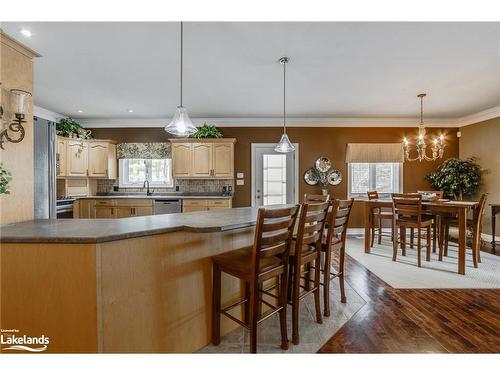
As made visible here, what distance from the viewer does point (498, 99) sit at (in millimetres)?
4367

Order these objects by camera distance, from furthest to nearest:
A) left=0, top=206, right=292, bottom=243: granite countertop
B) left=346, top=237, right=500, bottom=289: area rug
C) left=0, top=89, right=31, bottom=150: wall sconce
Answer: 1. left=346, top=237, right=500, bottom=289: area rug
2. left=0, top=89, right=31, bottom=150: wall sconce
3. left=0, top=206, right=292, bottom=243: granite countertop

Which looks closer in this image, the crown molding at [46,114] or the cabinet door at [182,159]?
the crown molding at [46,114]

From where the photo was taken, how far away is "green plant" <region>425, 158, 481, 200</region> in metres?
5.21

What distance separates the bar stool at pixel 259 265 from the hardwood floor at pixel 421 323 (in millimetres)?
547

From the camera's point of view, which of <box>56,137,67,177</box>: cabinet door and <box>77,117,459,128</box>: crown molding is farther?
<box>77,117,459,128</box>: crown molding

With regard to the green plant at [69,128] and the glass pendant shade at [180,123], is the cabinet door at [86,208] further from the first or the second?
the glass pendant shade at [180,123]

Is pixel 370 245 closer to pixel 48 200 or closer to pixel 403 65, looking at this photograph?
pixel 403 65

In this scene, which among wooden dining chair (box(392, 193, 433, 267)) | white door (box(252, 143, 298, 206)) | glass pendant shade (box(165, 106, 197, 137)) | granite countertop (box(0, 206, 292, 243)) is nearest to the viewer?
granite countertop (box(0, 206, 292, 243))

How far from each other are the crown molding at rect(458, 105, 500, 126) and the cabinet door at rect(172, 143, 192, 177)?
19.5 ft

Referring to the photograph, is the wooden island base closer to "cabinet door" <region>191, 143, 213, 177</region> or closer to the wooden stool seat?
the wooden stool seat

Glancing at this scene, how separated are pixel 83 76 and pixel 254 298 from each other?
3611 millimetres

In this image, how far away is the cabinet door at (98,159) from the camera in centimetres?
539

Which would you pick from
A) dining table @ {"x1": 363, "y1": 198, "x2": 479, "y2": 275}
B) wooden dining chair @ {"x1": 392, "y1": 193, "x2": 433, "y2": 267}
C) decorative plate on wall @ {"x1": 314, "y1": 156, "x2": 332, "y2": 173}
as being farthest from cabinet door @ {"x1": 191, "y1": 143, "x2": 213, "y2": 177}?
wooden dining chair @ {"x1": 392, "y1": 193, "x2": 433, "y2": 267}

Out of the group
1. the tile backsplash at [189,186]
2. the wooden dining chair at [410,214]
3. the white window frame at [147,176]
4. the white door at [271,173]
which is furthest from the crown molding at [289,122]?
the wooden dining chair at [410,214]
